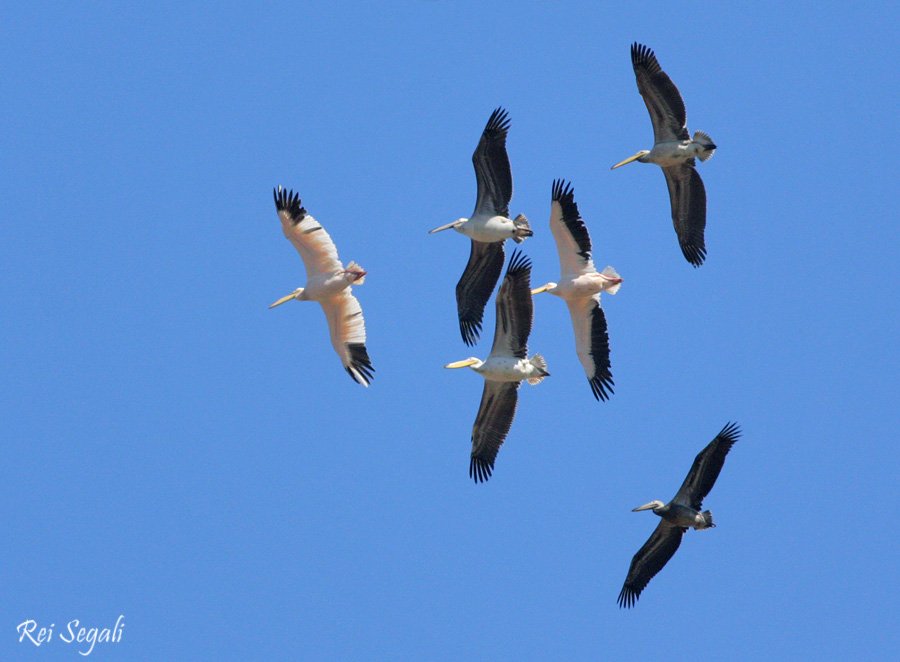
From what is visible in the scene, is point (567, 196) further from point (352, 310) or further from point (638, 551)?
point (638, 551)

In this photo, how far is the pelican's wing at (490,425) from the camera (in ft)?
70.5

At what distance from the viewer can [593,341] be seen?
21953 millimetres

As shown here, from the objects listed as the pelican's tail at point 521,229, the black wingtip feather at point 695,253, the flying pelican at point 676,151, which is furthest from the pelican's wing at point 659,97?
the pelican's tail at point 521,229

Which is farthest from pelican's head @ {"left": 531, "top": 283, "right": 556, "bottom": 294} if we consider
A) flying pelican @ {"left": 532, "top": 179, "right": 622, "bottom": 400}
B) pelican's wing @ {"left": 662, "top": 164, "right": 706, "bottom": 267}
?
pelican's wing @ {"left": 662, "top": 164, "right": 706, "bottom": 267}

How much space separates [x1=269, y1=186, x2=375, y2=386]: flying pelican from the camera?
2134 cm

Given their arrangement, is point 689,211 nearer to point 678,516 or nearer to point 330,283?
point 678,516

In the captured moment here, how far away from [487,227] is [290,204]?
3132mm

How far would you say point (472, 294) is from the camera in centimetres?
2302

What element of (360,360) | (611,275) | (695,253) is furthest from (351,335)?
(695,253)

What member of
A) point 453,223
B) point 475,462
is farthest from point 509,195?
point 475,462

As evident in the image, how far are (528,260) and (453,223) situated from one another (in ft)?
8.58

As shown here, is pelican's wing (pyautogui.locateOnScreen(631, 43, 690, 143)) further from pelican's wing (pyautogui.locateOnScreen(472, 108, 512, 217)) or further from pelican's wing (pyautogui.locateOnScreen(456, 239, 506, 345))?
pelican's wing (pyautogui.locateOnScreen(456, 239, 506, 345))

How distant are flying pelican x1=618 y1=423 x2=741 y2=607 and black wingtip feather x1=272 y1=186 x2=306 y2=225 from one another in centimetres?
668

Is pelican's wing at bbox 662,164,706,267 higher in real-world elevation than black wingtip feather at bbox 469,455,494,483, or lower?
higher
